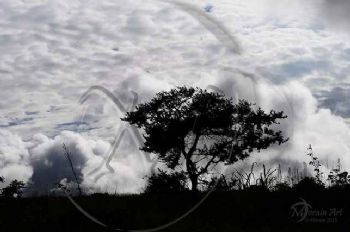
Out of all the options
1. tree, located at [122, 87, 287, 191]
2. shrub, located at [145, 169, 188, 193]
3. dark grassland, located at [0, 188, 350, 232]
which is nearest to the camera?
dark grassland, located at [0, 188, 350, 232]

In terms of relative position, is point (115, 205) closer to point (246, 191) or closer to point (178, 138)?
point (246, 191)

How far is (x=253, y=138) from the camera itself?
4869cm

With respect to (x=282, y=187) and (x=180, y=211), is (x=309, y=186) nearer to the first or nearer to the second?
(x=282, y=187)

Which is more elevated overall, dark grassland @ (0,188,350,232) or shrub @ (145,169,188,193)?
shrub @ (145,169,188,193)

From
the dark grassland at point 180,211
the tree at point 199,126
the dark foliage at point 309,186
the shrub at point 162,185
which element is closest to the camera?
the dark grassland at point 180,211

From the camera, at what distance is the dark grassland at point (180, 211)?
1209 centimetres

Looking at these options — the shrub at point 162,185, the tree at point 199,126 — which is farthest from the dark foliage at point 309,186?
the tree at point 199,126

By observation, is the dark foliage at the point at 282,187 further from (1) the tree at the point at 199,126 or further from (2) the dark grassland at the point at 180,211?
(1) the tree at the point at 199,126

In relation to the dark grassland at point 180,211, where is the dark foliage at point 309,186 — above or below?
above

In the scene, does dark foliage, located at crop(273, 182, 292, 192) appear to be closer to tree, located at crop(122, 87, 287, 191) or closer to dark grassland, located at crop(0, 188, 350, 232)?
dark grassland, located at crop(0, 188, 350, 232)

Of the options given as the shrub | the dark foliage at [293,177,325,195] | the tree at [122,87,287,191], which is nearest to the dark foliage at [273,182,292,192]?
the dark foliage at [293,177,325,195]

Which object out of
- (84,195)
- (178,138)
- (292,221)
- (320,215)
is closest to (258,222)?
(292,221)

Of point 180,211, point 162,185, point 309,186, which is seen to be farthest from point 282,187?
point 162,185

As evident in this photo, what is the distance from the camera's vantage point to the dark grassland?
1209 centimetres
